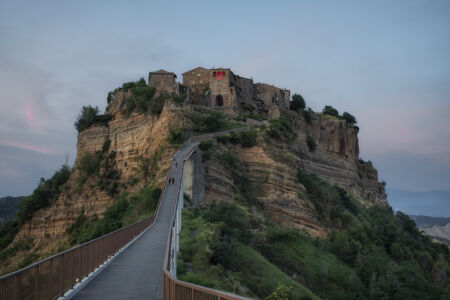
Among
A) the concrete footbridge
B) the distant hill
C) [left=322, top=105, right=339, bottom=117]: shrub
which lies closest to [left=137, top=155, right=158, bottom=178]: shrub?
the concrete footbridge

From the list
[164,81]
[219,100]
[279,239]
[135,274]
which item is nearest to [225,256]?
[135,274]

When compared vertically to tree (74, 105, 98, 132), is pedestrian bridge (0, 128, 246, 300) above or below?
below

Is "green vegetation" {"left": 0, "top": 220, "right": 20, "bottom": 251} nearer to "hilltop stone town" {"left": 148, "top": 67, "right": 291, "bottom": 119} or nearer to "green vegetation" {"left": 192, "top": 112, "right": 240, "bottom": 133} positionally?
"hilltop stone town" {"left": 148, "top": 67, "right": 291, "bottom": 119}

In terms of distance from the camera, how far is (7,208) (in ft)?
403

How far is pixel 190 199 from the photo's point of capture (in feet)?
82.6

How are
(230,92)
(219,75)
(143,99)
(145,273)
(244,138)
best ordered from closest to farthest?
(145,273)
(244,138)
(143,99)
(230,92)
(219,75)

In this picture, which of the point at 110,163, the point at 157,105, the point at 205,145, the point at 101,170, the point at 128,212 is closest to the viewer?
the point at 128,212

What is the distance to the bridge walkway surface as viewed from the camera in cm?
873

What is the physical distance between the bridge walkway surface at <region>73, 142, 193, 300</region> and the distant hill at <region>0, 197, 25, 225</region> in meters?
115

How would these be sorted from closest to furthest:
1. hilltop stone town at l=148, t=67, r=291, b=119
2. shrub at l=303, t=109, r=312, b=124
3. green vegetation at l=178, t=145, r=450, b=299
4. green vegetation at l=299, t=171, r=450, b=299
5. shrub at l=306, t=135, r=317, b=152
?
green vegetation at l=178, t=145, r=450, b=299 < green vegetation at l=299, t=171, r=450, b=299 < hilltop stone town at l=148, t=67, r=291, b=119 < shrub at l=306, t=135, r=317, b=152 < shrub at l=303, t=109, r=312, b=124

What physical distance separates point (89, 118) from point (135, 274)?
4200cm

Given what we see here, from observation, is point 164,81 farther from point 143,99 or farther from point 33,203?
point 33,203

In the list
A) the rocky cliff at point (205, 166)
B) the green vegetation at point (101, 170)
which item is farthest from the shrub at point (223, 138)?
the green vegetation at point (101, 170)

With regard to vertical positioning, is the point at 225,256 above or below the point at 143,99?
below
